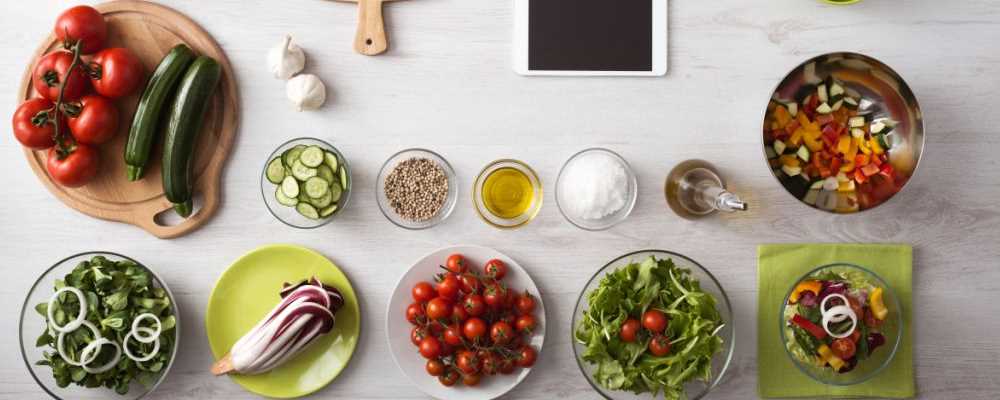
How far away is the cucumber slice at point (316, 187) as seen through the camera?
1518mm

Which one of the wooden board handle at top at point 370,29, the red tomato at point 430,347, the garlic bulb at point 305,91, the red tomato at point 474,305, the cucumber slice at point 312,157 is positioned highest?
the wooden board handle at top at point 370,29

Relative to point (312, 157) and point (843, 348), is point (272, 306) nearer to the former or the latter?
point (312, 157)

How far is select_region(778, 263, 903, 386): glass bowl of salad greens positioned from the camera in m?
1.54

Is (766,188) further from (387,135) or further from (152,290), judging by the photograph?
(152,290)

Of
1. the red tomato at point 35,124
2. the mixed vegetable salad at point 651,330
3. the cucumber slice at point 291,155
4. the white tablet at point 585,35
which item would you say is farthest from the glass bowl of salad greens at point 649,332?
the red tomato at point 35,124

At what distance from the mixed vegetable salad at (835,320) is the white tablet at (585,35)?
24.1 inches

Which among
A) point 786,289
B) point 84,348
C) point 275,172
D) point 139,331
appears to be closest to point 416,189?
point 275,172

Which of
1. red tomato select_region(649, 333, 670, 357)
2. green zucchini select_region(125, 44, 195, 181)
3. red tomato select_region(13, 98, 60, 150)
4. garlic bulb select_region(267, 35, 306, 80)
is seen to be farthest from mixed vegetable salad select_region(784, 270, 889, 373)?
red tomato select_region(13, 98, 60, 150)

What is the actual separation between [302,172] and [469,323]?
0.48 metres

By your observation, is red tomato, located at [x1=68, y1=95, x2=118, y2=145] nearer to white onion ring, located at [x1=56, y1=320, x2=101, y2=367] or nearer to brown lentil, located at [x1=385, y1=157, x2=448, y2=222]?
white onion ring, located at [x1=56, y1=320, x2=101, y2=367]

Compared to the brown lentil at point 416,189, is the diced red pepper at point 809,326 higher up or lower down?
lower down

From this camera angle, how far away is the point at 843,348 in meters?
1.53

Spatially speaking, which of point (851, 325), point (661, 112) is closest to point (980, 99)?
point (851, 325)

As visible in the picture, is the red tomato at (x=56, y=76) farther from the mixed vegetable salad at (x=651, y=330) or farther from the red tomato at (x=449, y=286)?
the mixed vegetable salad at (x=651, y=330)
